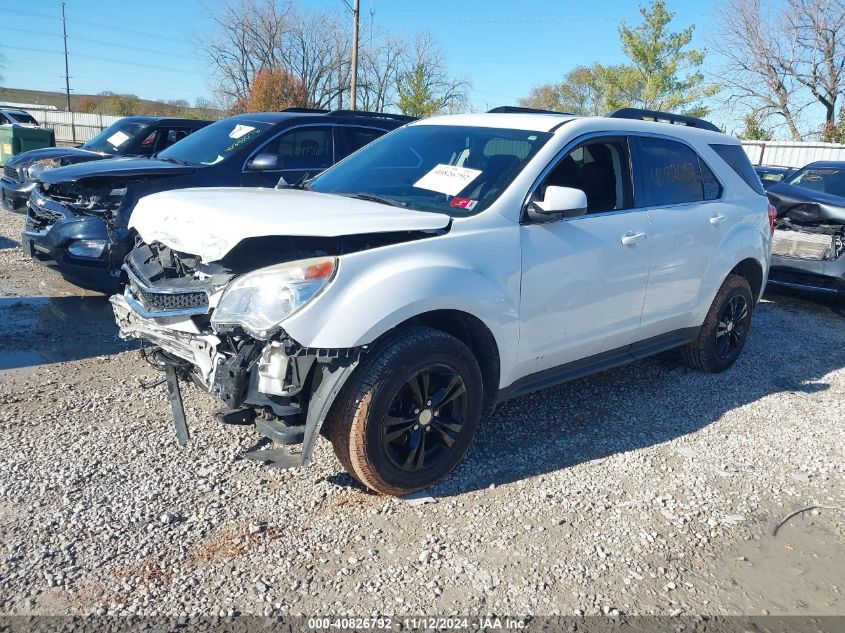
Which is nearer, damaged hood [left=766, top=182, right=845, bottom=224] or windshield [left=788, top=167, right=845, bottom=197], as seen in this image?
damaged hood [left=766, top=182, right=845, bottom=224]

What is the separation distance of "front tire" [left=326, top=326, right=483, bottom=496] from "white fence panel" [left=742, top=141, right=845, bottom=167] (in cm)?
2305

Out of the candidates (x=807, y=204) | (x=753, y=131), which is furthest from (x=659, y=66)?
(x=807, y=204)

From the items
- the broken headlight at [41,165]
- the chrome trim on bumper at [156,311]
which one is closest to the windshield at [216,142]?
the broken headlight at [41,165]

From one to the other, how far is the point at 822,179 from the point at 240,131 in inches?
295

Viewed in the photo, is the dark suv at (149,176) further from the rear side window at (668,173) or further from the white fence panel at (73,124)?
the white fence panel at (73,124)

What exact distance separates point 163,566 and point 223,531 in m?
0.32

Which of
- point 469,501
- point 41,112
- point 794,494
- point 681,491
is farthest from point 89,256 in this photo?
point 41,112

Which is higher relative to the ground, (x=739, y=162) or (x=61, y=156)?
(x=739, y=162)

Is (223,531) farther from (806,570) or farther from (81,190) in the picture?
(81,190)

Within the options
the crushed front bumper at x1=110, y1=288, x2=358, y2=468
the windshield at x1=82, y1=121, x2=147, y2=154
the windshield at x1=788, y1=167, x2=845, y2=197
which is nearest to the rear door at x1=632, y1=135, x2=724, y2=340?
the crushed front bumper at x1=110, y1=288, x2=358, y2=468

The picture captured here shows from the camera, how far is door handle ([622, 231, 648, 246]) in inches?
164

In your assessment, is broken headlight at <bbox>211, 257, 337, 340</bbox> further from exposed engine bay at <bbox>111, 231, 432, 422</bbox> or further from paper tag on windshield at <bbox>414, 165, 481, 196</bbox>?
paper tag on windshield at <bbox>414, 165, 481, 196</bbox>

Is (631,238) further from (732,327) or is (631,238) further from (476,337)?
(732,327)

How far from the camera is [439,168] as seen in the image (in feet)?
13.0
